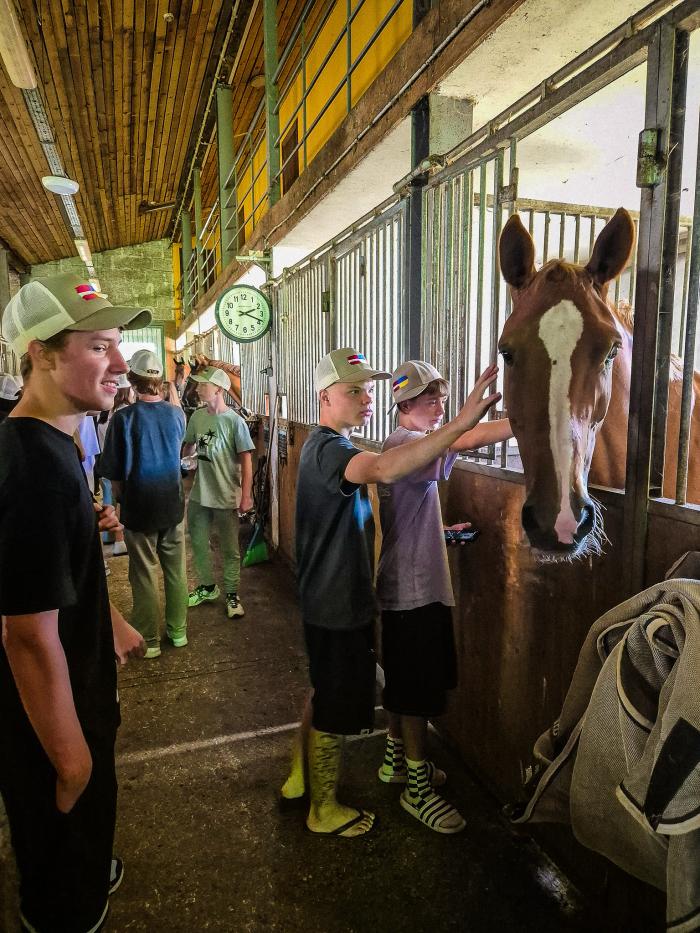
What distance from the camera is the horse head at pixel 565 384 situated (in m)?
1.75

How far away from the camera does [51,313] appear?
170 centimetres

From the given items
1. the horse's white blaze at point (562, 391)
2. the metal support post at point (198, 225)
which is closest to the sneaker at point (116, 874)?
the horse's white blaze at point (562, 391)

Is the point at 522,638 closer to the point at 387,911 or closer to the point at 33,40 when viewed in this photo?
the point at 387,911

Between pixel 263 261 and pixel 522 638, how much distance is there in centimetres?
637

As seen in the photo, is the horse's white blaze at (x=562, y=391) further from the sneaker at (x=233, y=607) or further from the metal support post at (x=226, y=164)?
the metal support post at (x=226, y=164)

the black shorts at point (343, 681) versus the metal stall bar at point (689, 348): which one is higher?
the metal stall bar at point (689, 348)

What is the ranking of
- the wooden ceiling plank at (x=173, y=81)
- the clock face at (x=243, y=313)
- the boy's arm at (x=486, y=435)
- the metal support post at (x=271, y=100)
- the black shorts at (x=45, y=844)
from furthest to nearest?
the wooden ceiling plank at (x=173, y=81) < the metal support post at (x=271, y=100) < the clock face at (x=243, y=313) < the boy's arm at (x=486, y=435) < the black shorts at (x=45, y=844)

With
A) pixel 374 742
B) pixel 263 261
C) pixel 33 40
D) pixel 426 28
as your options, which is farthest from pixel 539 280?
pixel 33 40

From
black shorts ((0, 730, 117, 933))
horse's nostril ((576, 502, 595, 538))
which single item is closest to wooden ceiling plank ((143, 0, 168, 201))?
horse's nostril ((576, 502, 595, 538))

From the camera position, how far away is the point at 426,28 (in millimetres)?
3340

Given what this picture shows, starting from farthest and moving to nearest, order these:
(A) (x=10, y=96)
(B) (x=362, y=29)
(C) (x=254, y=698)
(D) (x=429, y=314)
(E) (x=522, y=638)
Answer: (A) (x=10, y=96) < (B) (x=362, y=29) < (C) (x=254, y=698) < (D) (x=429, y=314) < (E) (x=522, y=638)

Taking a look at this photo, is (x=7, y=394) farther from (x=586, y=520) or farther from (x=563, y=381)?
(x=586, y=520)

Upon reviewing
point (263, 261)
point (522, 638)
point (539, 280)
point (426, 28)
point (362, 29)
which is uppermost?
point (362, 29)

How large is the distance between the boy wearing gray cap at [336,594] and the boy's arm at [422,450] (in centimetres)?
14
